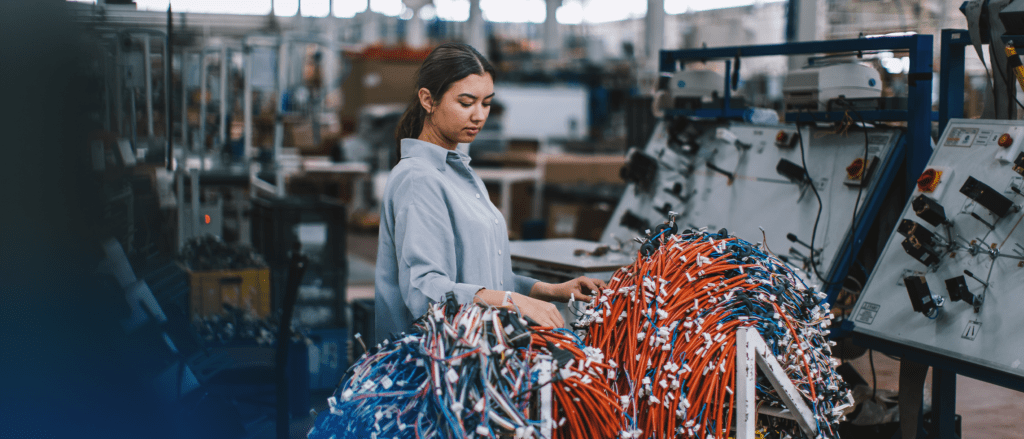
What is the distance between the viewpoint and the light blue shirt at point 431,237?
161cm

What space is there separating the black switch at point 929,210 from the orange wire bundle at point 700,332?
103 centimetres

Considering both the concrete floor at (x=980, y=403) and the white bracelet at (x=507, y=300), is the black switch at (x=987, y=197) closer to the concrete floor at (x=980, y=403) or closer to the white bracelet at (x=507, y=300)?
the concrete floor at (x=980, y=403)

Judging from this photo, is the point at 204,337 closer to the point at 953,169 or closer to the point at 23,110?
the point at 23,110

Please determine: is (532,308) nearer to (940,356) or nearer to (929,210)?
(940,356)

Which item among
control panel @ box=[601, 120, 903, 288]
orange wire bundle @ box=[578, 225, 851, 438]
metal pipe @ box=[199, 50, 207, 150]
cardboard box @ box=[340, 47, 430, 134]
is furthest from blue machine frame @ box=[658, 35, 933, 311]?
cardboard box @ box=[340, 47, 430, 134]

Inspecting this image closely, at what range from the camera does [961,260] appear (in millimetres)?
2516

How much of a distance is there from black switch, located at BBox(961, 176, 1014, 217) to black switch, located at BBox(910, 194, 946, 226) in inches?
3.5

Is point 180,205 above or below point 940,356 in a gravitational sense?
above

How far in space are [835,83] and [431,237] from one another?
2.15m

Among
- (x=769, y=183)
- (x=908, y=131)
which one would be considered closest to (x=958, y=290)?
(x=908, y=131)

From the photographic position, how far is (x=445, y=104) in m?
1.73

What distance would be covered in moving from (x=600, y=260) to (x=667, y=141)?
1048 millimetres

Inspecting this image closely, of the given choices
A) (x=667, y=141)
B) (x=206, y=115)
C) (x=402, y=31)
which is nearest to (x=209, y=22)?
(x=206, y=115)

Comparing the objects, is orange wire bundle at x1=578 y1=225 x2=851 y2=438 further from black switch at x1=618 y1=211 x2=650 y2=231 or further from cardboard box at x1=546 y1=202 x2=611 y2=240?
cardboard box at x1=546 y1=202 x2=611 y2=240
